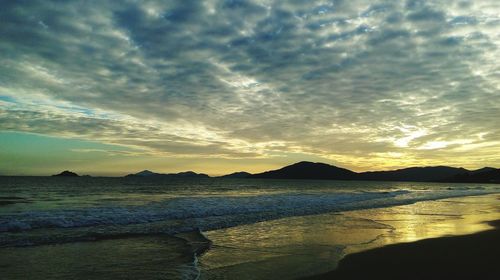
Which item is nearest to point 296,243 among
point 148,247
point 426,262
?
point 426,262

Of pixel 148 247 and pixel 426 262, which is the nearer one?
pixel 426 262

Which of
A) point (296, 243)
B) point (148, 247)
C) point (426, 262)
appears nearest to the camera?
point (426, 262)

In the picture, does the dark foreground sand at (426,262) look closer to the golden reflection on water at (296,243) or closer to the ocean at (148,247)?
the golden reflection on water at (296,243)

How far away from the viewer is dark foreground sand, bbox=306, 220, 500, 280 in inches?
307

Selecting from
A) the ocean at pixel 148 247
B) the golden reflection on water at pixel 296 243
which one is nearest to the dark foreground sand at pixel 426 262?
the golden reflection on water at pixel 296 243

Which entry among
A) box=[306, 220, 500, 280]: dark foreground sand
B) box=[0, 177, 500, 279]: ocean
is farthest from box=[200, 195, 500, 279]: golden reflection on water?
box=[306, 220, 500, 280]: dark foreground sand

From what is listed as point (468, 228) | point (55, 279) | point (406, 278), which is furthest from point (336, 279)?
point (468, 228)

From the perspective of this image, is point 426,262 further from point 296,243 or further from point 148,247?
point 148,247

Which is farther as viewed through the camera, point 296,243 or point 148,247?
point 296,243

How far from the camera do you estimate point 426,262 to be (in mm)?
8992

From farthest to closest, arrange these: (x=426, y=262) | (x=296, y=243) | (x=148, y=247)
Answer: (x=296, y=243), (x=148, y=247), (x=426, y=262)

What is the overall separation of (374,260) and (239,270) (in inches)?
148

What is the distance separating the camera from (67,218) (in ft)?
53.3

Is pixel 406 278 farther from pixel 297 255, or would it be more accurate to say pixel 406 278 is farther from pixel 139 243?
pixel 139 243
